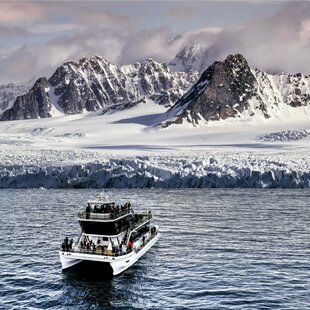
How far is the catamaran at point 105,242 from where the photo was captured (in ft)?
172

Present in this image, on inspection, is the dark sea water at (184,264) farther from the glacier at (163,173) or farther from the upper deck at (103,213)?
the glacier at (163,173)

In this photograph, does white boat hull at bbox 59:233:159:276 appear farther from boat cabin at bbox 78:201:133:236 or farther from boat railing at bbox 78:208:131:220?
boat railing at bbox 78:208:131:220

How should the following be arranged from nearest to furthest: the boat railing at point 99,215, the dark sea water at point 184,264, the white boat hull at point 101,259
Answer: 1. the dark sea water at point 184,264
2. the white boat hull at point 101,259
3. the boat railing at point 99,215

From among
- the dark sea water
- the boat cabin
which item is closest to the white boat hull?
the dark sea water

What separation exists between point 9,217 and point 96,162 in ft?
178

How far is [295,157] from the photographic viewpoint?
14825 cm

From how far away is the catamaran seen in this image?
52375 millimetres

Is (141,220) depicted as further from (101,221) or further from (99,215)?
(101,221)

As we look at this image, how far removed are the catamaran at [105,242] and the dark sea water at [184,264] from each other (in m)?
1.34

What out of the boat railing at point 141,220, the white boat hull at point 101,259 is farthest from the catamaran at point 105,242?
the boat railing at point 141,220

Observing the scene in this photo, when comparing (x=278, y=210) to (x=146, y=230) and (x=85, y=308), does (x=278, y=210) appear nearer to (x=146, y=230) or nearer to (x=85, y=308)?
(x=146, y=230)

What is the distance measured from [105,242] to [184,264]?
8461 mm

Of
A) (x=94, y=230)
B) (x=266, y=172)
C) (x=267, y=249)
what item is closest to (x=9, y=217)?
(x=94, y=230)

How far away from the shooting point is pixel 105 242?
5588 cm
